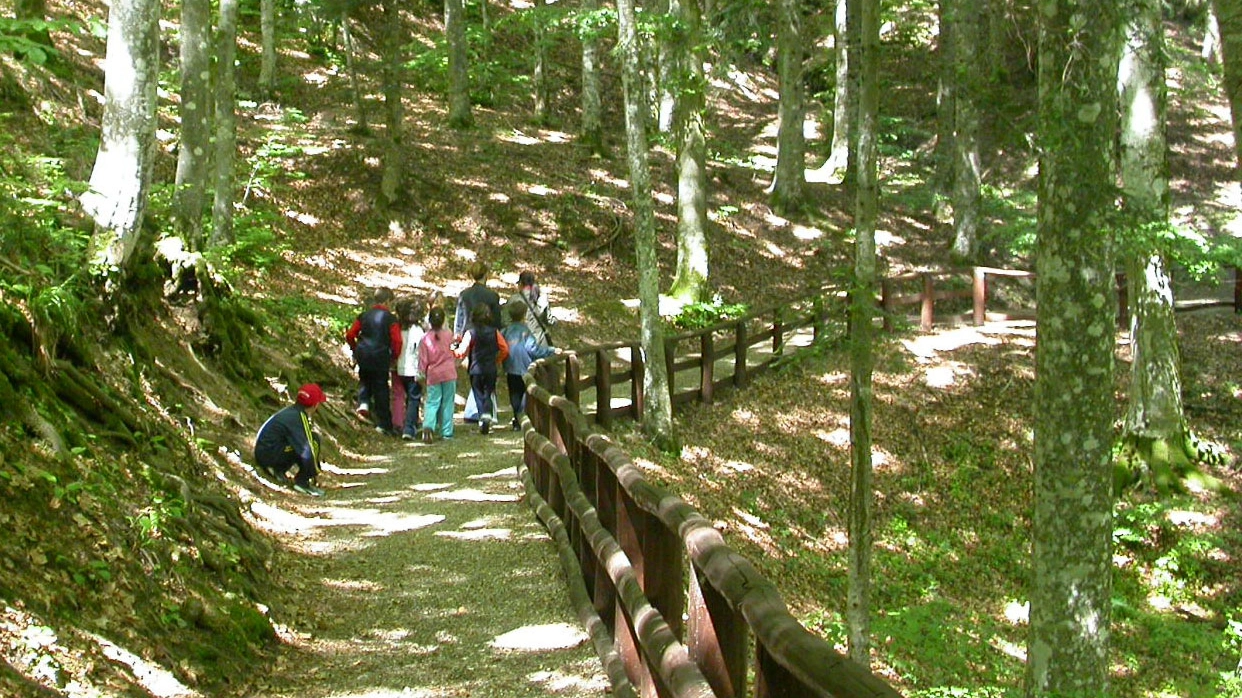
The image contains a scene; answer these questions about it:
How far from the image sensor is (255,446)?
11859mm

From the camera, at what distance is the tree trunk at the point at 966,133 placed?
89.7 ft

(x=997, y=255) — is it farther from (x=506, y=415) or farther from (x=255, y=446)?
(x=255, y=446)

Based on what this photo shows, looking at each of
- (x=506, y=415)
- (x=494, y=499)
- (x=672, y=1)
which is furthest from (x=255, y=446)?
(x=672, y=1)

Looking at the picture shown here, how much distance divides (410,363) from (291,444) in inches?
159

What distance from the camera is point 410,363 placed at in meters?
15.7

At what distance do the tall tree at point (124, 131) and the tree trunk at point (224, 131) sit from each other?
27.1 feet

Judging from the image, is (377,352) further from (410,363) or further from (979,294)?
(979,294)

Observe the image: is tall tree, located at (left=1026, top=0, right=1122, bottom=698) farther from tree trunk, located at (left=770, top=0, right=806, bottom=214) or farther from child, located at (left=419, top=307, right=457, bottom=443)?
tree trunk, located at (left=770, top=0, right=806, bottom=214)

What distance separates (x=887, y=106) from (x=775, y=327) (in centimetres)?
2642

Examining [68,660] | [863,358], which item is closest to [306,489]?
[863,358]

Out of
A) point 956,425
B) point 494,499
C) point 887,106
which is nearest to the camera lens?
point 494,499

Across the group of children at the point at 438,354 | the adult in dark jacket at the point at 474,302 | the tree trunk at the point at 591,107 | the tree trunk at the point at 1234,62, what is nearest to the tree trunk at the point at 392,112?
the tree trunk at the point at 591,107

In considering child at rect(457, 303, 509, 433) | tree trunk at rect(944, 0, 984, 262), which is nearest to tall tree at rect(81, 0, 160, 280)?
child at rect(457, 303, 509, 433)

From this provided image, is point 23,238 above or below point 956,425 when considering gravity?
above
